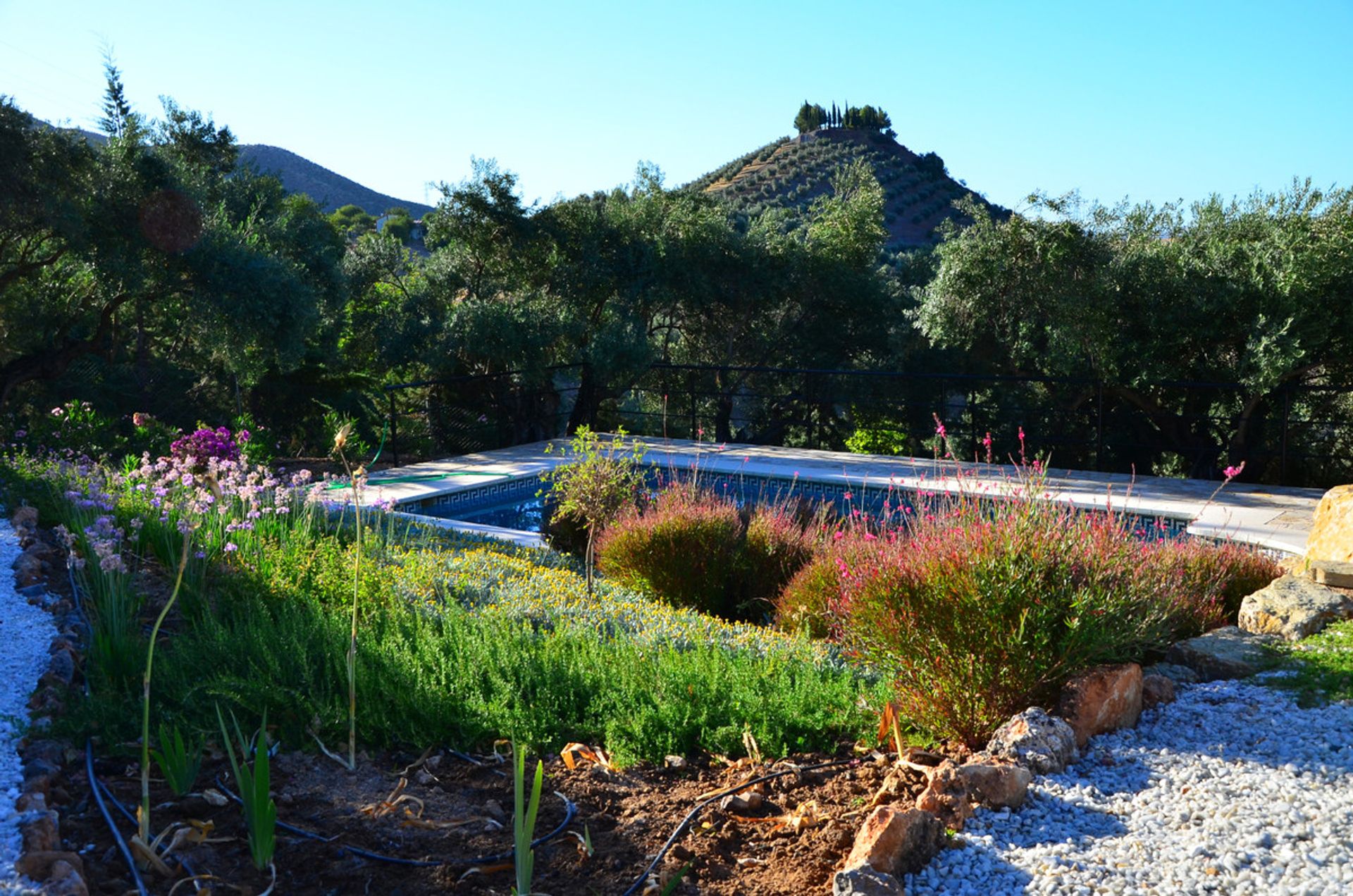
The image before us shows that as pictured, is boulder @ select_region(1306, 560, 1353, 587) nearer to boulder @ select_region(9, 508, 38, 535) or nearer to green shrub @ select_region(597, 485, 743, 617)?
green shrub @ select_region(597, 485, 743, 617)

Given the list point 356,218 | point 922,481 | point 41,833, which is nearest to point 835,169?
point 356,218

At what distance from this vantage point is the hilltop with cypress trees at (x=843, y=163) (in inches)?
1292

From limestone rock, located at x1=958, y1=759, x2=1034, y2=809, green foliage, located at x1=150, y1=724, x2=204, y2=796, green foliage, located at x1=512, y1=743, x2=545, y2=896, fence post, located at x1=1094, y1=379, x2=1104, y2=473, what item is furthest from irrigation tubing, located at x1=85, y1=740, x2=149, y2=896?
fence post, located at x1=1094, y1=379, x2=1104, y2=473

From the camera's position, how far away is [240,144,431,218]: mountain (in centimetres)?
4556

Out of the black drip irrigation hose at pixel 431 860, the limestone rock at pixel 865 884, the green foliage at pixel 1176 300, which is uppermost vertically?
the green foliage at pixel 1176 300

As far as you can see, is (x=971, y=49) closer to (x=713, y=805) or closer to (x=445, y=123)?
(x=445, y=123)

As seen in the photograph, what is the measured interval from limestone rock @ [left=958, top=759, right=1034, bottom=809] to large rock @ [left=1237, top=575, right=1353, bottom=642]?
7.33ft

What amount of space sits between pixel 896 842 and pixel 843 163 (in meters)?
33.9

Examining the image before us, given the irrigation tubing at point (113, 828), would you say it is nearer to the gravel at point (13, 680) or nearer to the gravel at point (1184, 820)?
the gravel at point (13, 680)

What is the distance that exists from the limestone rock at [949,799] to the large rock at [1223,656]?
167 cm

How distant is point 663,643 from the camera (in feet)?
14.1

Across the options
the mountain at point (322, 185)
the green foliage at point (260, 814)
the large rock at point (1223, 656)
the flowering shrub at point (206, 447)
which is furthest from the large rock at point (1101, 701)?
the mountain at point (322, 185)

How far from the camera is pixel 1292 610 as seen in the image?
430 cm

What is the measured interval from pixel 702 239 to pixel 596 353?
212 cm
